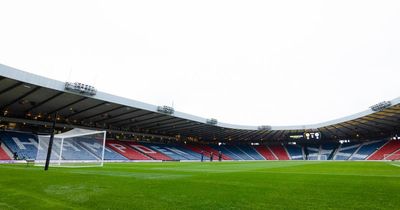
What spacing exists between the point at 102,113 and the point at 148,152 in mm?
14645

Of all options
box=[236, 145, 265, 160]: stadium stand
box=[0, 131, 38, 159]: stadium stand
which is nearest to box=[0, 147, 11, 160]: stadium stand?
box=[0, 131, 38, 159]: stadium stand

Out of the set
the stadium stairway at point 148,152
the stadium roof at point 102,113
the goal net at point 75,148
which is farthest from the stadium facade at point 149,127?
the goal net at point 75,148

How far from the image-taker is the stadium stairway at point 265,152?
69019mm

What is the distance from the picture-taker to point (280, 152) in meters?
73.1

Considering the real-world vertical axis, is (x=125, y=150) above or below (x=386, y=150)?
below

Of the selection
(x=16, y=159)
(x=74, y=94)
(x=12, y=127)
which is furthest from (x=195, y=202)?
(x=12, y=127)

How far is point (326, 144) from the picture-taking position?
7094 cm

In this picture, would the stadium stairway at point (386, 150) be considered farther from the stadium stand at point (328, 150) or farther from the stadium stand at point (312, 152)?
the stadium stand at point (312, 152)

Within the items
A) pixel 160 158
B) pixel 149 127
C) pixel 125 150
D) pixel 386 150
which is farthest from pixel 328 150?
pixel 125 150

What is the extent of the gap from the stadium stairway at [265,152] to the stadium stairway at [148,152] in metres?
30.1

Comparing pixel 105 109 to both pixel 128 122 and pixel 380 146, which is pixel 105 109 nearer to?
pixel 128 122

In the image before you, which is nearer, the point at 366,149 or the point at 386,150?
the point at 386,150

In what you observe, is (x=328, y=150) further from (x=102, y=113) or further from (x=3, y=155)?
(x=3, y=155)

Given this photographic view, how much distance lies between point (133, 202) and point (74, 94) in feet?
93.6
